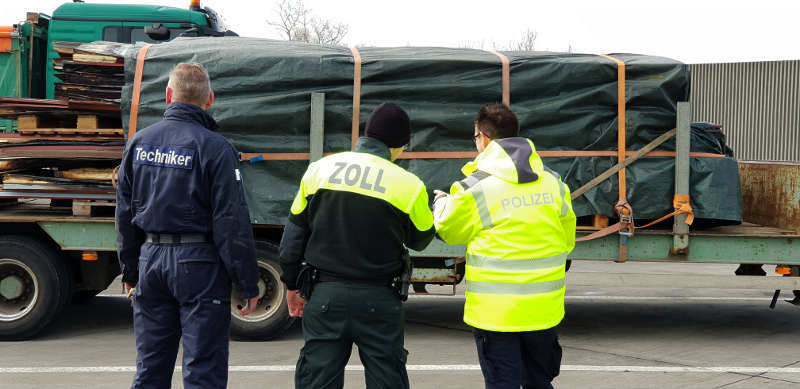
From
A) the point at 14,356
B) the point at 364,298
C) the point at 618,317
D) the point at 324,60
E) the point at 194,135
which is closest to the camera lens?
the point at 364,298

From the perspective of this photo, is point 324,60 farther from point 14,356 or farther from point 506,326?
point 506,326

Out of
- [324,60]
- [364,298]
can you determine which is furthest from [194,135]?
[324,60]

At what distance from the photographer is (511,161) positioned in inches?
159

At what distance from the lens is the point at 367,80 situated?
7.38 m

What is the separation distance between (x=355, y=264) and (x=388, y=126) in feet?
2.22

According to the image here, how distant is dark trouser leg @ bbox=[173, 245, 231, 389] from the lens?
4137 mm

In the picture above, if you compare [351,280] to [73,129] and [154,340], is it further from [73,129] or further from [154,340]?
[73,129]

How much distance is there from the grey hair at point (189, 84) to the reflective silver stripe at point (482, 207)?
147 centimetres

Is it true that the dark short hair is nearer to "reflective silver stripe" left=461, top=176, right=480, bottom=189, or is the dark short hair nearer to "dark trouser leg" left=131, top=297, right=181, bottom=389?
"reflective silver stripe" left=461, top=176, right=480, bottom=189

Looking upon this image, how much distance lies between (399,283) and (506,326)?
1.76 feet

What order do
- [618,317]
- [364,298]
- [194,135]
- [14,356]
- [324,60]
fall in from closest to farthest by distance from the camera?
[364,298] → [194,135] → [14,356] → [324,60] → [618,317]

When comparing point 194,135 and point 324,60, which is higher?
point 324,60

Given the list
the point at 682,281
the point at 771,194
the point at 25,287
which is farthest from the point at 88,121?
the point at 771,194

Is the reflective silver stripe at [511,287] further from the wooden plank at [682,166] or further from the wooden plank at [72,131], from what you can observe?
the wooden plank at [72,131]
